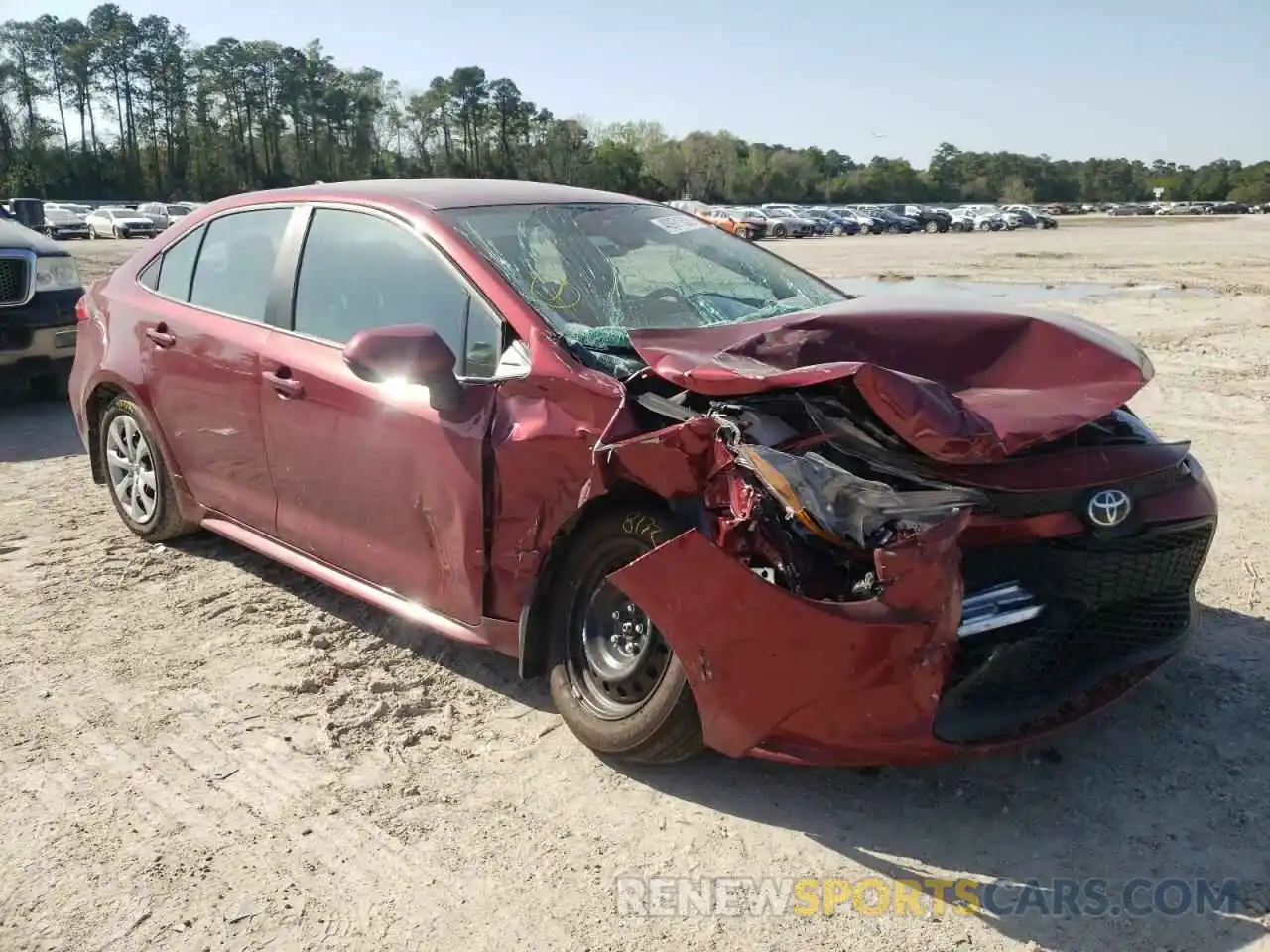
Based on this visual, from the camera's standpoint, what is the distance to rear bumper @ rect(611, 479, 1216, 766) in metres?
A: 2.52

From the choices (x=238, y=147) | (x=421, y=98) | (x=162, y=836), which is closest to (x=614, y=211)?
(x=162, y=836)

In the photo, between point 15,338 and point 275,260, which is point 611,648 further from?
point 15,338

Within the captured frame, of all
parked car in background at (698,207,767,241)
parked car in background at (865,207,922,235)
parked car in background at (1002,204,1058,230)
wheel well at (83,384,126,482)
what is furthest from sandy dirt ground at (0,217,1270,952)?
parked car in background at (1002,204,1058,230)

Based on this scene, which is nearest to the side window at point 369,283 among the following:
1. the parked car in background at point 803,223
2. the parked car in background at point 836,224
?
the parked car in background at point 803,223

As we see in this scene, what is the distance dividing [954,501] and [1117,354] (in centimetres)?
96

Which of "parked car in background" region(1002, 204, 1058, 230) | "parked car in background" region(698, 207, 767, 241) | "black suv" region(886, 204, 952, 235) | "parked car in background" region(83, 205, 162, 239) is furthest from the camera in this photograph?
"parked car in background" region(1002, 204, 1058, 230)

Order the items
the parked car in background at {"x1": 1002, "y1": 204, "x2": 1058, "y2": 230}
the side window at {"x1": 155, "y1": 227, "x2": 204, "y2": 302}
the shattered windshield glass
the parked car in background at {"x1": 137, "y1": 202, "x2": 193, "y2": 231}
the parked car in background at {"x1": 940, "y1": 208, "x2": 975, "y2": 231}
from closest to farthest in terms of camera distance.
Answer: the shattered windshield glass, the side window at {"x1": 155, "y1": 227, "x2": 204, "y2": 302}, the parked car in background at {"x1": 137, "y1": 202, "x2": 193, "y2": 231}, the parked car in background at {"x1": 940, "y1": 208, "x2": 975, "y2": 231}, the parked car in background at {"x1": 1002, "y1": 204, "x2": 1058, "y2": 230}

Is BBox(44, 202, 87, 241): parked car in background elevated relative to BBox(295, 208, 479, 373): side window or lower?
lower

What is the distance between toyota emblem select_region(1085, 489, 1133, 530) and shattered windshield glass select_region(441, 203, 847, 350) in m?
1.34

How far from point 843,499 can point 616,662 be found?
91cm

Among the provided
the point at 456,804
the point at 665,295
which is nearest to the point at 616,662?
the point at 456,804

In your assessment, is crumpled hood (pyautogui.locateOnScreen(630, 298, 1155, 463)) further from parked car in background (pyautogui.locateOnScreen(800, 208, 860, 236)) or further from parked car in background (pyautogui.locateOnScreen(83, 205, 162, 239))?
parked car in background (pyautogui.locateOnScreen(800, 208, 860, 236))

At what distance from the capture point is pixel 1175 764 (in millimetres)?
3121

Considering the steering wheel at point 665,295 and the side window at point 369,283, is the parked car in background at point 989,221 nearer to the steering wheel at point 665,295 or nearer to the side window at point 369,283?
the steering wheel at point 665,295
